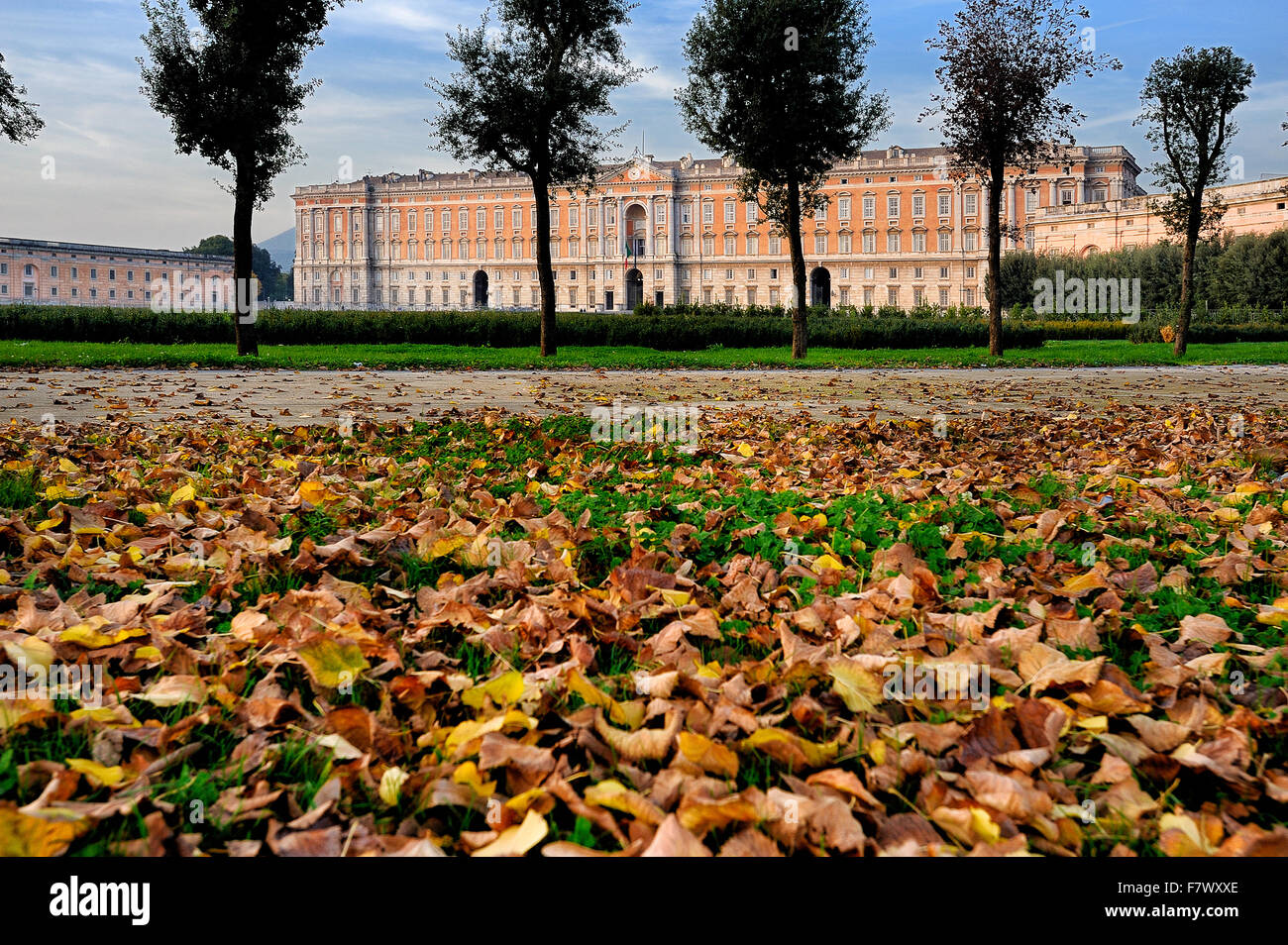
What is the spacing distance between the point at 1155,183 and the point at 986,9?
6970 millimetres

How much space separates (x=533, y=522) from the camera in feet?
12.0

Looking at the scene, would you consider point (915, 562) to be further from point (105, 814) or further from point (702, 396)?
point (702, 396)

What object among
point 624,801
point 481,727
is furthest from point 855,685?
point 481,727

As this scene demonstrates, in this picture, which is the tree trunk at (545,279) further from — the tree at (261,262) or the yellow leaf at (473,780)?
the tree at (261,262)

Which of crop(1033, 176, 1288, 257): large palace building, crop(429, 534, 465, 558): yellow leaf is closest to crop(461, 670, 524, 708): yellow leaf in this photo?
crop(429, 534, 465, 558): yellow leaf

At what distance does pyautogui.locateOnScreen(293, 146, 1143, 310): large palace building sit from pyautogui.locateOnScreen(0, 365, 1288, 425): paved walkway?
6115cm

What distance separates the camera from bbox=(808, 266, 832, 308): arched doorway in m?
86.6

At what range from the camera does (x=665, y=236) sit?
88.6 metres

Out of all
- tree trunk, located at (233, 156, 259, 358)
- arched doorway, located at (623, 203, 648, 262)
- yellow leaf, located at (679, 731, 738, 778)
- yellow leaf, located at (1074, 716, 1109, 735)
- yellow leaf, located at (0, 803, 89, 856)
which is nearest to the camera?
yellow leaf, located at (0, 803, 89, 856)

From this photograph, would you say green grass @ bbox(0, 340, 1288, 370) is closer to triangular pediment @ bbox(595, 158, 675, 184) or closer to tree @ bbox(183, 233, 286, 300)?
triangular pediment @ bbox(595, 158, 675, 184)

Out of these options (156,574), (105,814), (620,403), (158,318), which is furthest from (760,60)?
(105,814)

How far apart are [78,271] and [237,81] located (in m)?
86.3

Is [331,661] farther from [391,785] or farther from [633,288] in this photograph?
[633,288]

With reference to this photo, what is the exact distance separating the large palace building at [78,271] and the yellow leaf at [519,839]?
99.7 metres
